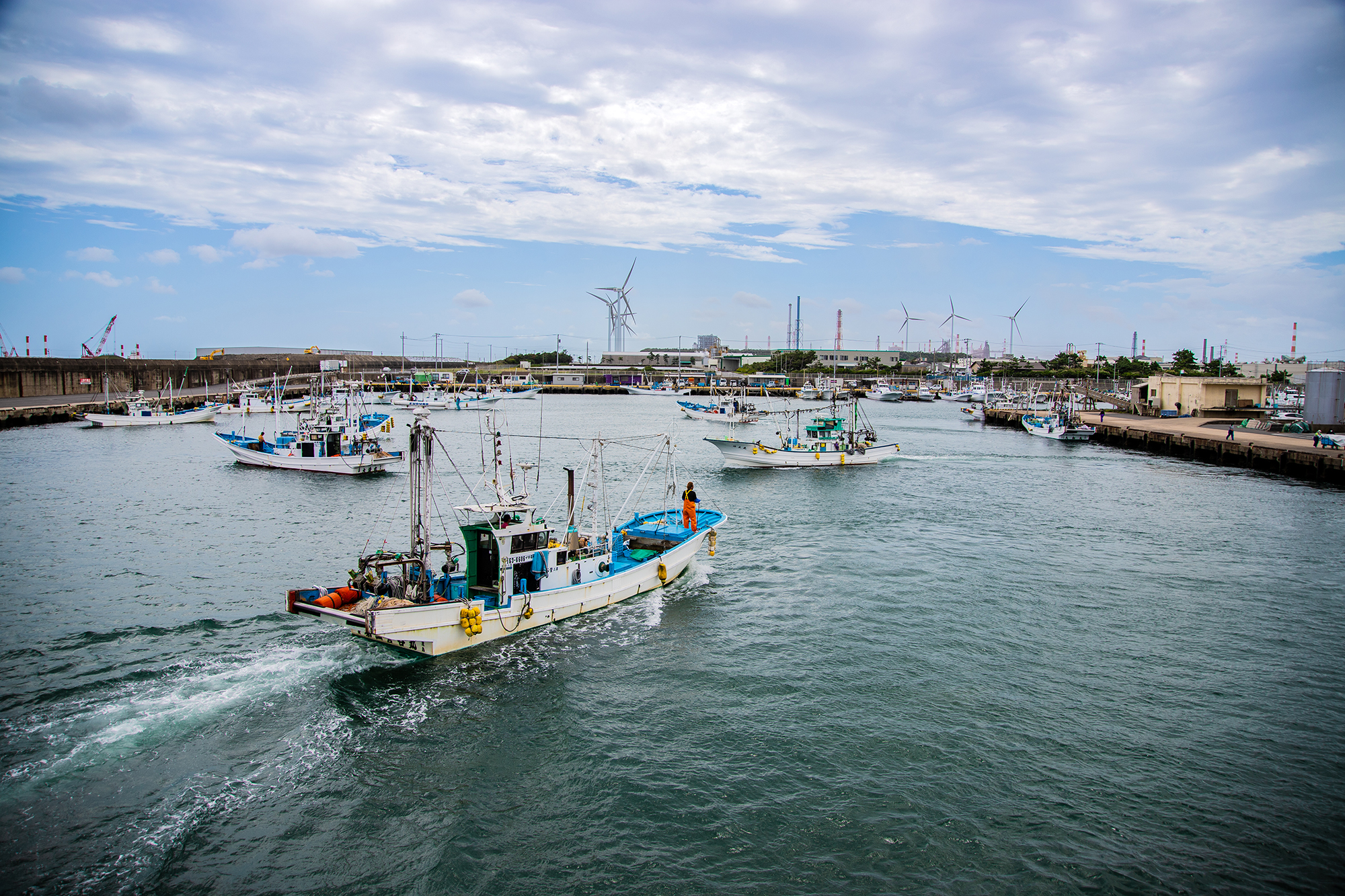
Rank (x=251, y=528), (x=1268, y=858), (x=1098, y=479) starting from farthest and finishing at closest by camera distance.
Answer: (x=1098, y=479) < (x=251, y=528) < (x=1268, y=858)

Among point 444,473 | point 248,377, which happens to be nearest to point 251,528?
point 444,473

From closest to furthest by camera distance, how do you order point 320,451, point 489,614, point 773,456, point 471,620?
point 471,620, point 489,614, point 320,451, point 773,456

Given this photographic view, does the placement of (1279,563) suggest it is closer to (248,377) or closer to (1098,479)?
(1098,479)

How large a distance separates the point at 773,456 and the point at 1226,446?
34569 mm

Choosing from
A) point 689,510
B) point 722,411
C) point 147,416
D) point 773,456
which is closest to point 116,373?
point 147,416

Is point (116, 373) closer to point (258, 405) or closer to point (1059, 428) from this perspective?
point (258, 405)

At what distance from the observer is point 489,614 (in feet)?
54.3

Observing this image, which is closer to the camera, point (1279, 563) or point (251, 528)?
point (1279, 563)

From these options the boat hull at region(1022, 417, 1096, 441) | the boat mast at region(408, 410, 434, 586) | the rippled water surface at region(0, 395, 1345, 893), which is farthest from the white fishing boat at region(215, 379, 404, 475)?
the boat hull at region(1022, 417, 1096, 441)

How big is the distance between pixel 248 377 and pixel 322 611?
457 feet

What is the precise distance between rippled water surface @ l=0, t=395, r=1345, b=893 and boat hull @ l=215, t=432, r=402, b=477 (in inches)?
673

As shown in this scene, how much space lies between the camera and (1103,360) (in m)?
195

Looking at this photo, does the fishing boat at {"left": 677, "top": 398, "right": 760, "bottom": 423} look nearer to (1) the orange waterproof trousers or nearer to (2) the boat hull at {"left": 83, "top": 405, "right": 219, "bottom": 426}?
(1) the orange waterproof trousers

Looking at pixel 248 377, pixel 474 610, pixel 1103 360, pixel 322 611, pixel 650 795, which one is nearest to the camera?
pixel 650 795
